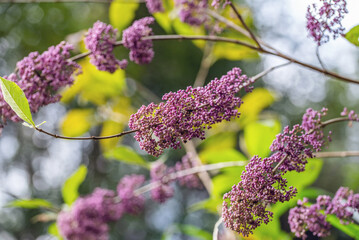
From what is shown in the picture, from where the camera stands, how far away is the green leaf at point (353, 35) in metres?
0.37

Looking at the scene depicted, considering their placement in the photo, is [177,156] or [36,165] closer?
[177,156]

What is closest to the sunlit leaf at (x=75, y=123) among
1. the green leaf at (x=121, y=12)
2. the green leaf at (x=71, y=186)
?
the green leaf at (x=71, y=186)

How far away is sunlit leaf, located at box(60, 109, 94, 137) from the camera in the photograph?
106cm

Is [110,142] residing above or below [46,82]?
above

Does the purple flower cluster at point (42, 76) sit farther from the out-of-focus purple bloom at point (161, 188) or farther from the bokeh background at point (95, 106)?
the bokeh background at point (95, 106)

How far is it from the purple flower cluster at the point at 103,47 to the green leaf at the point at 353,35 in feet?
0.78

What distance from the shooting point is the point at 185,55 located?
2670mm

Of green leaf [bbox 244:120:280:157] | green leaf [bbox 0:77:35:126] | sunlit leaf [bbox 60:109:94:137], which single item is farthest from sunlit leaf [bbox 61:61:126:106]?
green leaf [bbox 0:77:35:126]

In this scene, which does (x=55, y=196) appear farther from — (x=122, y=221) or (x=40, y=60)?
(x=40, y=60)

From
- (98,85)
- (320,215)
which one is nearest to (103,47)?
(320,215)

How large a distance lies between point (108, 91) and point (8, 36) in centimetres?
197

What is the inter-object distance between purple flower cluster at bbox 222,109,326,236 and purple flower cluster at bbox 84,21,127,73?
0.66 ft

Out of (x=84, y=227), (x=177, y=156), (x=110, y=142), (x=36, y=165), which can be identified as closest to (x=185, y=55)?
(x=177, y=156)

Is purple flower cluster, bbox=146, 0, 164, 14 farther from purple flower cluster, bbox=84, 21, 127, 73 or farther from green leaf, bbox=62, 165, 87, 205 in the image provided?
green leaf, bbox=62, 165, 87, 205
